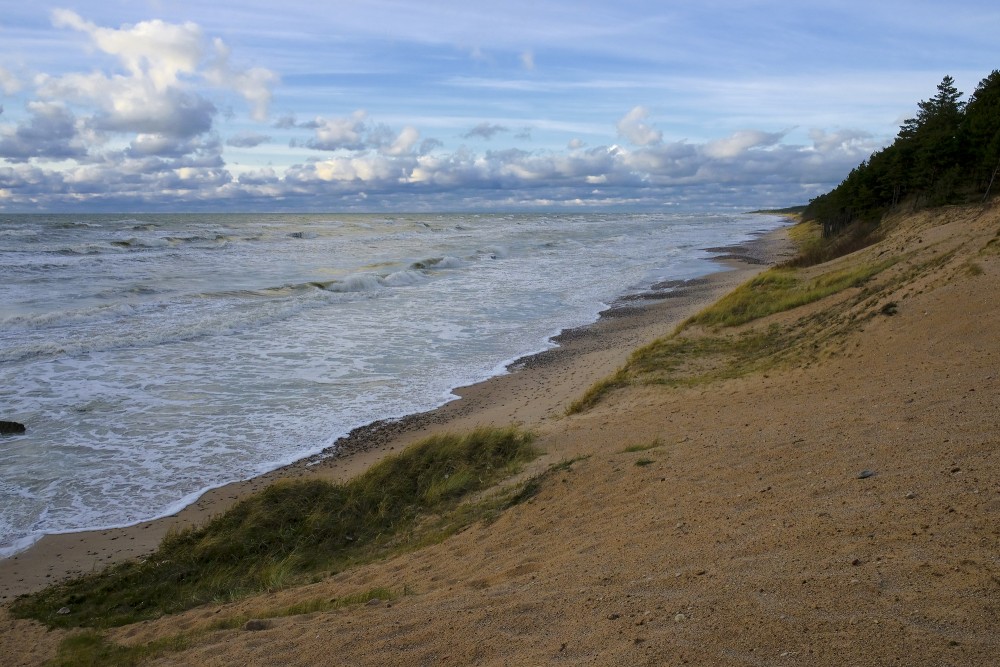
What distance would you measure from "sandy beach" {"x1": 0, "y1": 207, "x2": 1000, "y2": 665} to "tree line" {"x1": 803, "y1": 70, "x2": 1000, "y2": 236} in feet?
73.2

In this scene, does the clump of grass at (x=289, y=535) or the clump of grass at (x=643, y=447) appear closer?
the clump of grass at (x=289, y=535)

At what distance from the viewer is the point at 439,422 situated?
1196 cm

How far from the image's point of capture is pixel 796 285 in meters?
19.6

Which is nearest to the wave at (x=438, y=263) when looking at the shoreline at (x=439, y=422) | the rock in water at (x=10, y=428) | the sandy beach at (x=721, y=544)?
the shoreline at (x=439, y=422)

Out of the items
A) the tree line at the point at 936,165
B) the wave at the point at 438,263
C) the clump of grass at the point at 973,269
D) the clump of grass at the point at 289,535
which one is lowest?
the clump of grass at the point at 289,535

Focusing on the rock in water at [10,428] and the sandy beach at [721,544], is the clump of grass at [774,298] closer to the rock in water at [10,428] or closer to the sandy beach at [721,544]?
the sandy beach at [721,544]

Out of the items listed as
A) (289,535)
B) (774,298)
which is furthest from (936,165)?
(289,535)

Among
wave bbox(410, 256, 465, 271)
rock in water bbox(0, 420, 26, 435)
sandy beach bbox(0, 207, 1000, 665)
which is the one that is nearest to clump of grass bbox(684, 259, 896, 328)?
sandy beach bbox(0, 207, 1000, 665)

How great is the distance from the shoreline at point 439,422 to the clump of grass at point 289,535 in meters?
0.58

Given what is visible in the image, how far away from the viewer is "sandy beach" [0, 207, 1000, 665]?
3.65m

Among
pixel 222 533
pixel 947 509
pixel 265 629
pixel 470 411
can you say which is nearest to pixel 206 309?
pixel 470 411

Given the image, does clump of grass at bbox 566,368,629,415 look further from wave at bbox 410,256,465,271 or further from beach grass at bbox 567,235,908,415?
wave at bbox 410,256,465,271

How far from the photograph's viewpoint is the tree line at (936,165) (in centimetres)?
2880

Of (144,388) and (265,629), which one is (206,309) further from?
(265,629)
